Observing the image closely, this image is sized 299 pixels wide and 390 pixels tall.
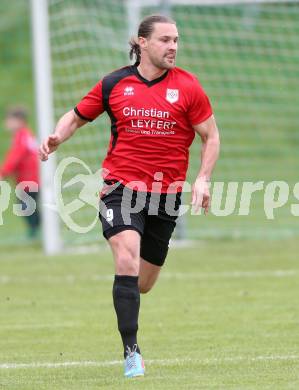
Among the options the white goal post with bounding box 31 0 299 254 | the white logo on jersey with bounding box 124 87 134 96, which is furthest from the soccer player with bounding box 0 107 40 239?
the white logo on jersey with bounding box 124 87 134 96

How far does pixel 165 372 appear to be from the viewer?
7531 mm

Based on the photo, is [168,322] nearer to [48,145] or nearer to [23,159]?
[48,145]

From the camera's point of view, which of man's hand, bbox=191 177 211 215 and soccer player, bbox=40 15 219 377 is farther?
soccer player, bbox=40 15 219 377

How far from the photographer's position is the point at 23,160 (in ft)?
62.3

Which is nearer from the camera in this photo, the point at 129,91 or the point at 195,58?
the point at 129,91

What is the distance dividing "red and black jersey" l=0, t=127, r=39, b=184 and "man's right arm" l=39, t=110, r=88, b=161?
33.9ft

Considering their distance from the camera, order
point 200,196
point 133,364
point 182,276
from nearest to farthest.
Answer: point 133,364, point 200,196, point 182,276

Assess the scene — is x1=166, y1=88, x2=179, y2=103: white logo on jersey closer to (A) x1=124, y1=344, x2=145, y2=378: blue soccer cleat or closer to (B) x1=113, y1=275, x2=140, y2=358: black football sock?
(B) x1=113, y1=275, x2=140, y2=358: black football sock

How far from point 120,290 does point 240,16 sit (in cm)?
1177

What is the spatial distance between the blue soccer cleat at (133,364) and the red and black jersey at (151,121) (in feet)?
3.73

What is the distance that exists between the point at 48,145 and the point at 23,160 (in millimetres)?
11321

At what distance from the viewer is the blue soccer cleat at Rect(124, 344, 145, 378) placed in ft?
24.0

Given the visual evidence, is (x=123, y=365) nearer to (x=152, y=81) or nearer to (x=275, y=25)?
(x=152, y=81)

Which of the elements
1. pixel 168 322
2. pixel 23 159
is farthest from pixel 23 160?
pixel 168 322
